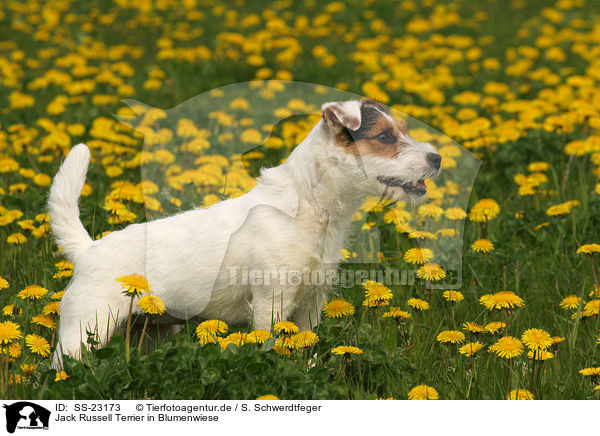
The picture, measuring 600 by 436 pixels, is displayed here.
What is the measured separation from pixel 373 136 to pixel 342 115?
24 centimetres

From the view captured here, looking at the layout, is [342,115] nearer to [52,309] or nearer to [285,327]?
[285,327]

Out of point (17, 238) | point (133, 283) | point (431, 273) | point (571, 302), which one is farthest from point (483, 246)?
point (17, 238)

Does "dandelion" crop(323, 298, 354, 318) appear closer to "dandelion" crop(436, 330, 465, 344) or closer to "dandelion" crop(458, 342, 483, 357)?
"dandelion" crop(436, 330, 465, 344)

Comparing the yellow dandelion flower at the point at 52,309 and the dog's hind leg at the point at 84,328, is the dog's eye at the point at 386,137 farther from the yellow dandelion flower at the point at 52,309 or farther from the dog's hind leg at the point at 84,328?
the yellow dandelion flower at the point at 52,309

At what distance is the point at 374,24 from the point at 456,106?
3428mm

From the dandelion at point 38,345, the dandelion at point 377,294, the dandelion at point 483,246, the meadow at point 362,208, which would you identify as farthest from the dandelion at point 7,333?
the dandelion at point 483,246

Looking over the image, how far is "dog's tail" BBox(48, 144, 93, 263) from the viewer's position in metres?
4.39

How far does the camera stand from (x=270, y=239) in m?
3.99

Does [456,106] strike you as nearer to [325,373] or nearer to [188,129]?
[188,129]

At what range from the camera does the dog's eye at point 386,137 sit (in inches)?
163
